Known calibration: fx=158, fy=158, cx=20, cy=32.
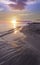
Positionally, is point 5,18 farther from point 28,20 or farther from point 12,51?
point 12,51

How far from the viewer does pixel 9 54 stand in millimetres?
4371

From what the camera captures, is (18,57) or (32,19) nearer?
(18,57)

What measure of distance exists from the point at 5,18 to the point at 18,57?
931 cm

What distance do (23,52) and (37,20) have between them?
29.2 feet

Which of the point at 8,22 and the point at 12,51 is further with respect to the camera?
the point at 8,22

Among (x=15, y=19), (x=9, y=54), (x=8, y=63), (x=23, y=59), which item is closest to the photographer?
(x=8, y=63)

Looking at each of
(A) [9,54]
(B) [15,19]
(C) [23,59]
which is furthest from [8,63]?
(B) [15,19]

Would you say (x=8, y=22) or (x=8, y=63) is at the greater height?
(x=8, y=63)

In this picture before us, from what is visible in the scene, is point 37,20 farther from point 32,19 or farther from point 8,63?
point 8,63

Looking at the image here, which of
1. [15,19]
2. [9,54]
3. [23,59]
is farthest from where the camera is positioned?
[15,19]

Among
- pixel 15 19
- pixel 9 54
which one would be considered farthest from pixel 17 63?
pixel 15 19

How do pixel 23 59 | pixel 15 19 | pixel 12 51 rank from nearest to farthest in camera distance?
pixel 23 59, pixel 12 51, pixel 15 19

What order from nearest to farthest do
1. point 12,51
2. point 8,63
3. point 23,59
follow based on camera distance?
1. point 8,63
2. point 23,59
3. point 12,51

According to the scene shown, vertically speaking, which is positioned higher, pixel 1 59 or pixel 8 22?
pixel 1 59
